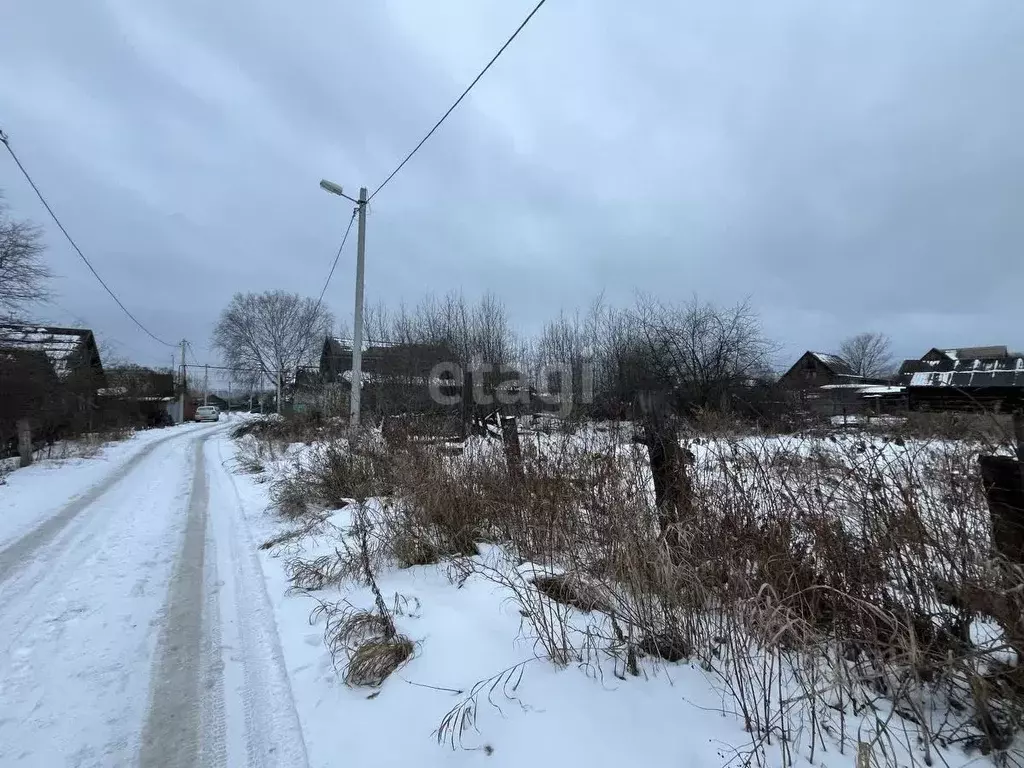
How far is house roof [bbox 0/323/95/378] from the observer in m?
11.8

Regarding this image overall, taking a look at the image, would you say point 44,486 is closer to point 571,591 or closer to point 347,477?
point 347,477

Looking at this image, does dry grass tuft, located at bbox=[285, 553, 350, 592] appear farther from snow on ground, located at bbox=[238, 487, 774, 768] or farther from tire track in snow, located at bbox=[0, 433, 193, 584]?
tire track in snow, located at bbox=[0, 433, 193, 584]

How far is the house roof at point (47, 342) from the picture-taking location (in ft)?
38.8

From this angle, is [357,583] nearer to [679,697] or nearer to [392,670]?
[392,670]

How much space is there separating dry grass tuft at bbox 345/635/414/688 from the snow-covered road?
12.5 inches

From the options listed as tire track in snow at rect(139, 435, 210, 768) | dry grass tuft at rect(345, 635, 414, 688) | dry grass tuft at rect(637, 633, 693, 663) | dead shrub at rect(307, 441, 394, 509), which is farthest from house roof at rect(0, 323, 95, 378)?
dry grass tuft at rect(637, 633, 693, 663)

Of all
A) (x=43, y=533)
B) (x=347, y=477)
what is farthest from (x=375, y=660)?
(x=43, y=533)

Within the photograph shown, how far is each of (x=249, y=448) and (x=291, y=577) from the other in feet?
37.1

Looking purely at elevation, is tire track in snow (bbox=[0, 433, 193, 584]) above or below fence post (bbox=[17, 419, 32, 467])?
below

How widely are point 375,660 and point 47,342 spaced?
1852 cm

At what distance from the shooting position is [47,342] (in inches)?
593

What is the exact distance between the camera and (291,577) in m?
4.16

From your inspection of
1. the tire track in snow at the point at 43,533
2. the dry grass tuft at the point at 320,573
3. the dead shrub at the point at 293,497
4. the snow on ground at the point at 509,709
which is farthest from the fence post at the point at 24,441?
the snow on ground at the point at 509,709

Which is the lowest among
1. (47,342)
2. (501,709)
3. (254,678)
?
(254,678)
